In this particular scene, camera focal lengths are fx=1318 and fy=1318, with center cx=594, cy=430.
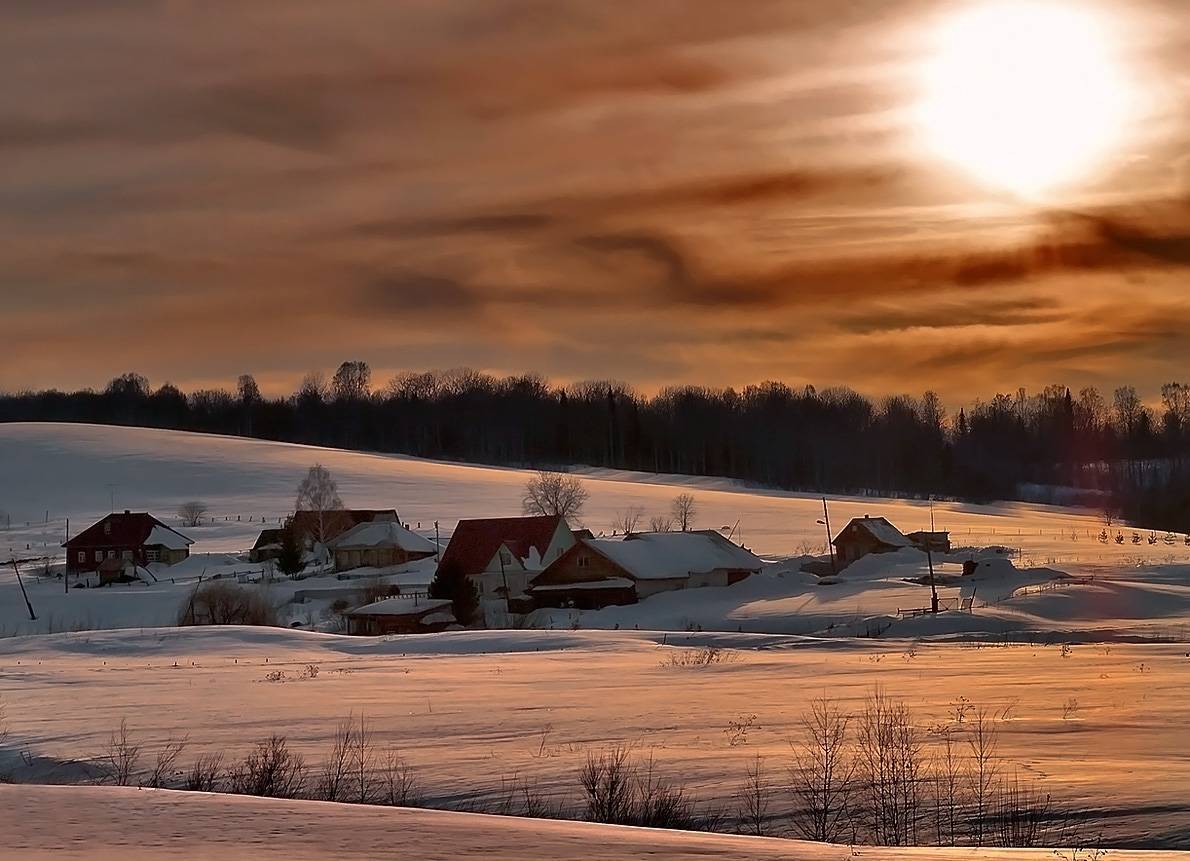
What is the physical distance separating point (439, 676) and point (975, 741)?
48.8 feet

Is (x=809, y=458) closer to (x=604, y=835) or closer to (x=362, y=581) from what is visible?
(x=362, y=581)

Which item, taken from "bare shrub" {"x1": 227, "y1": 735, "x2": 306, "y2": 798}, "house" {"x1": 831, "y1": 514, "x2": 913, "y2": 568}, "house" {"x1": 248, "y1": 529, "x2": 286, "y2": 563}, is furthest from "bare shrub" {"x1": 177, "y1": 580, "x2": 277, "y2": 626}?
"bare shrub" {"x1": 227, "y1": 735, "x2": 306, "y2": 798}

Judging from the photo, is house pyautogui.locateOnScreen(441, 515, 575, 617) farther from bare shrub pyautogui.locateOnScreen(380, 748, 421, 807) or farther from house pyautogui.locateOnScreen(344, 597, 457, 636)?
bare shrub pyautogui.locateOnScreen(380, 748, 421, 807)

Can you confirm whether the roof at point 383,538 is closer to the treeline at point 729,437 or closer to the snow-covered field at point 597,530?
the snow-covered field at point 597,530

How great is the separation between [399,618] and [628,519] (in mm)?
50617

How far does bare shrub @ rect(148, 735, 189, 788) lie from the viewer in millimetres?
A: 17422

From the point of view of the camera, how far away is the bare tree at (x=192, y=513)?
10069 cm

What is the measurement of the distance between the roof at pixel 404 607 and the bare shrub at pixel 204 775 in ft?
122

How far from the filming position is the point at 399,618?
5591 centimetres

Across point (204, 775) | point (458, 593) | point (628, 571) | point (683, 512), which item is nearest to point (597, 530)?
point (683, 512)

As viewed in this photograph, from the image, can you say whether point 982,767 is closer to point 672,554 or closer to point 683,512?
point 672,554

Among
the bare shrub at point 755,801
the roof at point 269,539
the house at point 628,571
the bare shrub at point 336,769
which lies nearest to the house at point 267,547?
the roof at point 269,539

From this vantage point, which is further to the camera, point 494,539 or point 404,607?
point 494,539

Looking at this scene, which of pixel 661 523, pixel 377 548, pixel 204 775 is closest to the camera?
pixel 204 775
